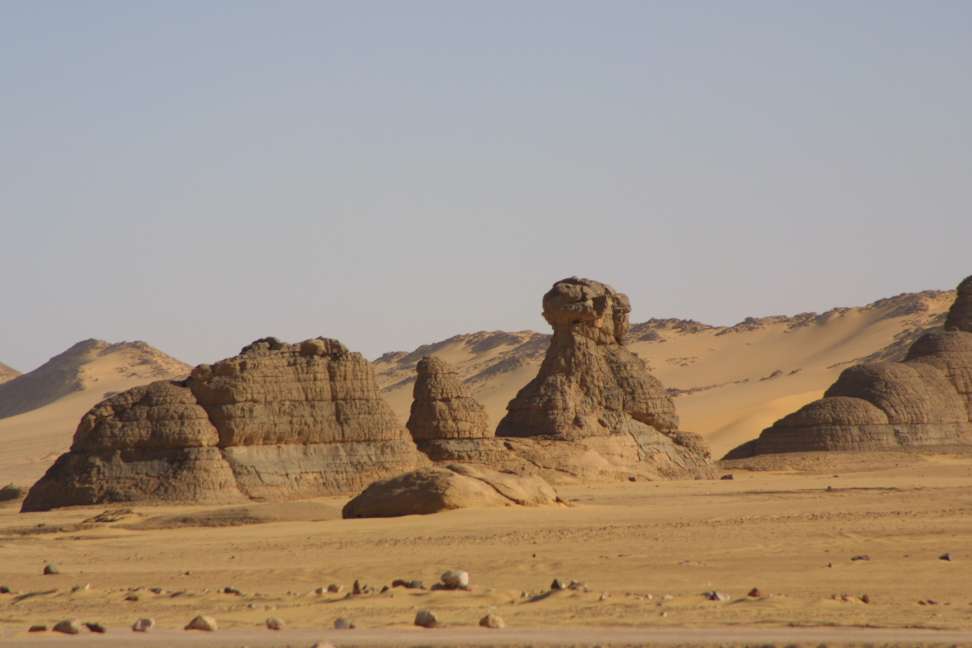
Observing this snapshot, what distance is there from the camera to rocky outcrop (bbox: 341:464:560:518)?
23.5 meters

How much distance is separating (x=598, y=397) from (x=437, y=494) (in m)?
13.6

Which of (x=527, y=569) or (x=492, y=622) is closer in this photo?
(x=492, y=622)

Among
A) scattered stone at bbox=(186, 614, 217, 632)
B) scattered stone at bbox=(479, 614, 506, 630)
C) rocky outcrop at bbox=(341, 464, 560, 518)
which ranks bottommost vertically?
scattered stone at bbox=(479, 614, 506, 630)

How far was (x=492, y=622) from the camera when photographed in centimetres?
1221

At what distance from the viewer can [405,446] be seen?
30469 mm

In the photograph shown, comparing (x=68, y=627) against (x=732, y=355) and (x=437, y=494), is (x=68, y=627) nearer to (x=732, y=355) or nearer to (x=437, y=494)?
(x=437, y=494)

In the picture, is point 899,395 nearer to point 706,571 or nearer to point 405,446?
point 405,446

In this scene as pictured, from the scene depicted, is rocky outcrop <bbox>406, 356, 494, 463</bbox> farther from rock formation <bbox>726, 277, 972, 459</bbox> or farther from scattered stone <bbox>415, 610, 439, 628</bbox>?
scattered stone <bbox>415, 610, 439, 628</bbox>

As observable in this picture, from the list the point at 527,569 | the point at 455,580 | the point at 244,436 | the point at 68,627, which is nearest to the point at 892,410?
the point at 244,436

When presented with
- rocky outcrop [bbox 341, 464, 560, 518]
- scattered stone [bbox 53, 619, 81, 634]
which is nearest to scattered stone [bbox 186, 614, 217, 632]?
scattered stone [bbox 53, 619, 81, 634]

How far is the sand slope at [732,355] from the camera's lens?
78875mm

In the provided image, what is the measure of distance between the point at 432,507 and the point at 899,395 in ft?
76.6

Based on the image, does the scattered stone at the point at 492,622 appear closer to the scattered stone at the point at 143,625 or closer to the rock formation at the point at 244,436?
the scattered stone at the point at 143,625

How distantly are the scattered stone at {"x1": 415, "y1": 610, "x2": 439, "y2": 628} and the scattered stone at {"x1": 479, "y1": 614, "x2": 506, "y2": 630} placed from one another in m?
0.34
